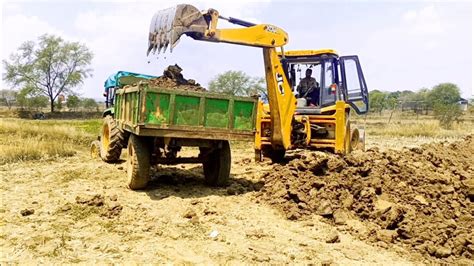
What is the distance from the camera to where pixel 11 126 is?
671 inches

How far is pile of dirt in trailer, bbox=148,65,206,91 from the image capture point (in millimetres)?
7568

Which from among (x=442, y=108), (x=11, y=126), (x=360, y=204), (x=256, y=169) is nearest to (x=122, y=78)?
(x=256, y=169)

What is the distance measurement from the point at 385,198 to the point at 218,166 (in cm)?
286

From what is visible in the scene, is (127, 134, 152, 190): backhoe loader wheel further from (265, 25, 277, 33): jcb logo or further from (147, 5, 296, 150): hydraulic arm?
(265, 25, 277, 33): jcb logo

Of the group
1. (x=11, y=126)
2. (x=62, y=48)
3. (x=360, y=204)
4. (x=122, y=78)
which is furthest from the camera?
(x=62, y=48)

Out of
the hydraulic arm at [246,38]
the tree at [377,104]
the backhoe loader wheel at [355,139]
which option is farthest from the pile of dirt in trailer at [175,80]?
the tree at [377,104]

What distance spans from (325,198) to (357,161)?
147cm

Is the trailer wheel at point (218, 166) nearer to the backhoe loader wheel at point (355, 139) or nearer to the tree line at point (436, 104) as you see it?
the backhoe loader wheel at point (355, 139)

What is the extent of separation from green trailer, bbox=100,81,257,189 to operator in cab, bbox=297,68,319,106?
281cm

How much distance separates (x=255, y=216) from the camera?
6.23 meters

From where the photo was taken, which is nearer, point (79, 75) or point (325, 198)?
point (325, 198)

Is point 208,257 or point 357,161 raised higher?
point 357,161

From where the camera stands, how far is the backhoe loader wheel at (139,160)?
22.7ft

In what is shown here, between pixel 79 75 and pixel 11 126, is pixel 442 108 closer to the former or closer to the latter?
pixel 11 126
